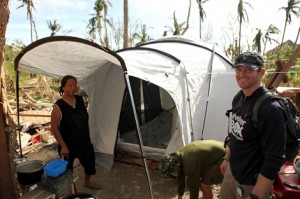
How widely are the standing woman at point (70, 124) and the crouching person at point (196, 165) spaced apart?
4.68 feet

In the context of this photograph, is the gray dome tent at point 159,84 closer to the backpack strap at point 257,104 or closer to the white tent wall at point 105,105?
the white tent wall at point 105,105

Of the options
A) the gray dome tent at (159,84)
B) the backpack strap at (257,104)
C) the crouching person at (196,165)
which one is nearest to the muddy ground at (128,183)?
the gray dome tent at (159,84)

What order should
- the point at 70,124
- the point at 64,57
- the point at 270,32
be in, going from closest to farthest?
the point at 70,124, the point at 64,57, the point at 270,32

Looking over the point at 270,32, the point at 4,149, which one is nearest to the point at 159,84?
the point at 4,149

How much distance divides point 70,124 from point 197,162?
1.87 meters

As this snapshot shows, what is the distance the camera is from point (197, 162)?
10.2 ft

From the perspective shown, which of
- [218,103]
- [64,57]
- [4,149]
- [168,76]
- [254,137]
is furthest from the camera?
[218,103]

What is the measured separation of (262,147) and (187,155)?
1379mm

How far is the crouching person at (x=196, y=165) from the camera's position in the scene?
3.05 meters

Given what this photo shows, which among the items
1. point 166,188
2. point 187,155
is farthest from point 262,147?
point 166,188

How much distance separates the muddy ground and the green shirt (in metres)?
1.13

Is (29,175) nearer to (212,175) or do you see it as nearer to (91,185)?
(91,185)

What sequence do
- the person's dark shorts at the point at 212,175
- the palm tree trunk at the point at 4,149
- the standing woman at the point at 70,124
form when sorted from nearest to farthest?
the palm tree trunk at the point at 4,149, the person's dark shorts at the point at 212,175, the standing woman at the point at 70,124

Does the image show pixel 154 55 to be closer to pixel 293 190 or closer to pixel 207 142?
pixel 207 142
